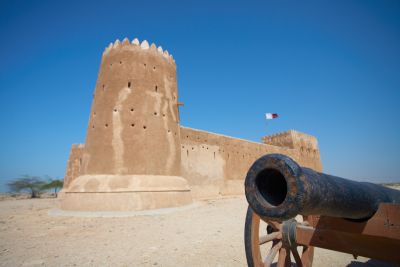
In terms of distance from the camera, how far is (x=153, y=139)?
10742 millimetres

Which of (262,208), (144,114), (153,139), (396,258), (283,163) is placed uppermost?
(144,114)

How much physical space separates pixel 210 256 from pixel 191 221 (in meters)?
3.07

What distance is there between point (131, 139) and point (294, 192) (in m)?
9.78

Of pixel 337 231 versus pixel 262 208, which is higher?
pixel 262 208

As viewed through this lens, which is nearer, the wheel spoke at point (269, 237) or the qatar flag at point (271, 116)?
the wheel spoke at point (269, 237)

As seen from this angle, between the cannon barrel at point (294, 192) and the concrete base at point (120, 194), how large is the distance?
27.4 feet

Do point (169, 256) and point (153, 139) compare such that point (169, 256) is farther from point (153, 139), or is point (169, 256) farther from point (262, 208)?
point (153, 139)

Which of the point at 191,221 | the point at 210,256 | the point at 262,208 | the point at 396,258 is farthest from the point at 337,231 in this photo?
the point at 191,221

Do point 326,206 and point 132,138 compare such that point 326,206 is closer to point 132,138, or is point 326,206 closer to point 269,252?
point 269,252

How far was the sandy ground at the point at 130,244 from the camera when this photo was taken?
347cm

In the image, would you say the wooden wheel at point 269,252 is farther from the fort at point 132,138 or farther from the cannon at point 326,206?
the fort at point 132,138

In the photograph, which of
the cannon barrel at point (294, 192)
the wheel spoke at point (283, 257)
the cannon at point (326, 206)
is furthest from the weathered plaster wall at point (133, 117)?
the cannon barrel at point (294, 192)

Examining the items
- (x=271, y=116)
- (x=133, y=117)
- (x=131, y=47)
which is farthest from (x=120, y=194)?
Result: (x=271, y=116)

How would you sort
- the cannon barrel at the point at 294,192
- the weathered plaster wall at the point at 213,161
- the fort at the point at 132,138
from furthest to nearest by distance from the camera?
the weathered plaster wall at the point at 213,161
the fort at the point at 132,138
the cannon barrel at the point at 294,192
